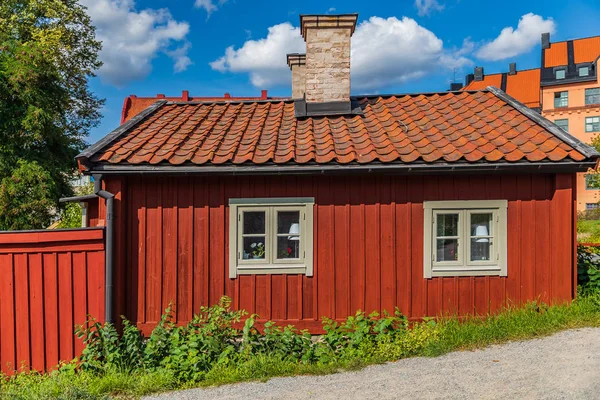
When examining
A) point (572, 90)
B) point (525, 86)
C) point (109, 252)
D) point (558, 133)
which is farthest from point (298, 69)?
point (525, 86)

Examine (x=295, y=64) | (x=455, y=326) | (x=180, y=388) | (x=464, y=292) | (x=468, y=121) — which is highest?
(x=295, y=64)

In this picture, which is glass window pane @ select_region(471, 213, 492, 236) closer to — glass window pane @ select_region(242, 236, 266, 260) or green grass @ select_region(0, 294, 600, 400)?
green grass @ select_region(0, 294, 600, 400)

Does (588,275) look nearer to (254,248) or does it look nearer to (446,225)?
(446,225)

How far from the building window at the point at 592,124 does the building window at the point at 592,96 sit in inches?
59.8

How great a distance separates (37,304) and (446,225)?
20.6ft

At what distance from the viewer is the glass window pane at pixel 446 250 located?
630cm

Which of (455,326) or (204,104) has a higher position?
(204,104)

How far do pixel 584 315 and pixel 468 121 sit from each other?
3625 millimetres

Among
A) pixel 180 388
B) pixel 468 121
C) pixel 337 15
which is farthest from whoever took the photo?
pixel 337 15

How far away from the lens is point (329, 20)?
835cm

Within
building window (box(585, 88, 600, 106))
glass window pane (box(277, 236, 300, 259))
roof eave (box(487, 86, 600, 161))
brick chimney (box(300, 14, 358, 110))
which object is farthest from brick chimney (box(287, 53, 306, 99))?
building window (box(585, 88, 600, 106))

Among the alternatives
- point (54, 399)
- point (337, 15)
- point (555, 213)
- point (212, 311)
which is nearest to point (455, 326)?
point (555, 213)

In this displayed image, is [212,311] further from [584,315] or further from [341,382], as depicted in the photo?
[584,315]

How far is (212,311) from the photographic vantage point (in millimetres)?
6051
